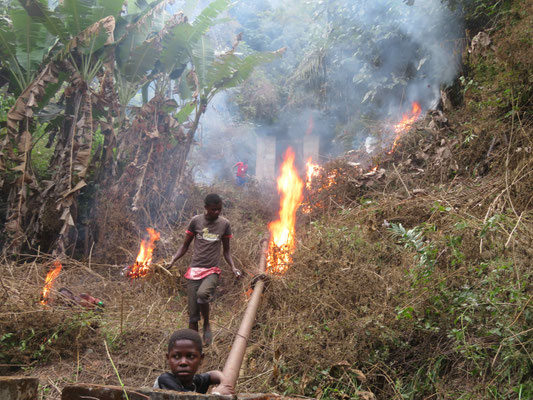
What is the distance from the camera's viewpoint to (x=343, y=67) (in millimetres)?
13906

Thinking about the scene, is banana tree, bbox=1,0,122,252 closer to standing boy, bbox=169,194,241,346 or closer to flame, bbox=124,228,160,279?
flame, bbox=124,228,160,279

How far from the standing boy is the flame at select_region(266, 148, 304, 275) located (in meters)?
1.32

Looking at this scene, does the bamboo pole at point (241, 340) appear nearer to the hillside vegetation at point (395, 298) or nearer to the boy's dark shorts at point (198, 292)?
the hillside vegetation at point (395, 298)

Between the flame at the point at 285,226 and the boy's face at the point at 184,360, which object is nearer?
the boy's face at the point at 184,360

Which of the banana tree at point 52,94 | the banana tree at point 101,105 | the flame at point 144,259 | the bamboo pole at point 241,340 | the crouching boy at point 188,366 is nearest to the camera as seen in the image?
the crouching boy at point 188,366

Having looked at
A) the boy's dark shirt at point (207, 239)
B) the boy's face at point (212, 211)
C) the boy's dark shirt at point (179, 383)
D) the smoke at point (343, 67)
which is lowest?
the boy's dark shirt at point (179, 383)

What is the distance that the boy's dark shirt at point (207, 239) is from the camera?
16.5 feet

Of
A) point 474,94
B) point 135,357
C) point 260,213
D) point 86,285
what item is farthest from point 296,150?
→ point 135,357

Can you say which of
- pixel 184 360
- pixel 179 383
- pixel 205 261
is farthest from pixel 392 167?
pixel 179 383

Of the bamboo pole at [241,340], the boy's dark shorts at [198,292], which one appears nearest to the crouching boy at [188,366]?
the bamboo pole at [241,340]

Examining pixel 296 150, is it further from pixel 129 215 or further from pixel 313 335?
pixel 313 335

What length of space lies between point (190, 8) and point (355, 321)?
10.8m

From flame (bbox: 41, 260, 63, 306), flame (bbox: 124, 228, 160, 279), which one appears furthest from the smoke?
flame (bbox: 41, 260, 63, 306)

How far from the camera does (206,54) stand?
1045cm
